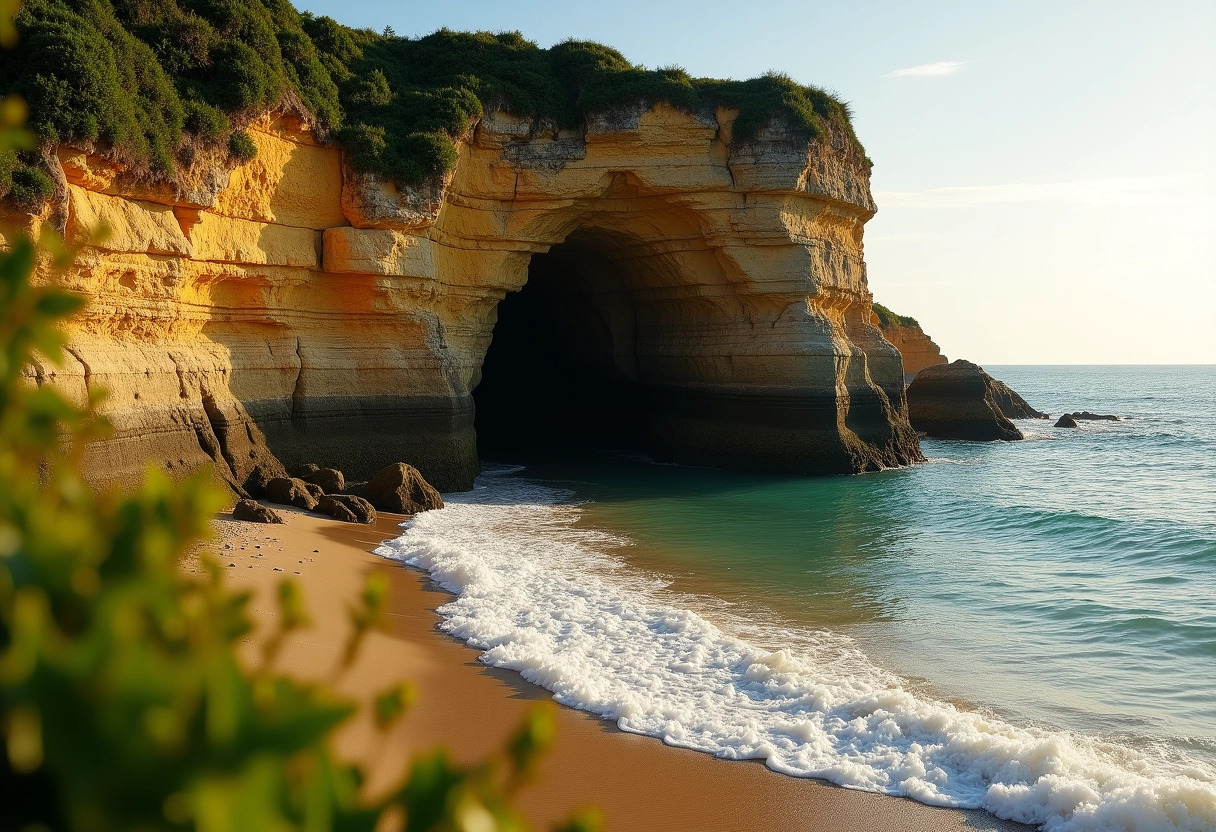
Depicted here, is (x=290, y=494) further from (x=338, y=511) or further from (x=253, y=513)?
(x=253, y=513)

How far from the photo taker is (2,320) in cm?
104

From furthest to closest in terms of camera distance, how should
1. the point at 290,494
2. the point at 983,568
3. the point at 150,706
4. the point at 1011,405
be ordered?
the point at 1011,405
the point at 290,494
the point at 983,568
the point at 150,706

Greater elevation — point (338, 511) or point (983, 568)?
point (338, 511)

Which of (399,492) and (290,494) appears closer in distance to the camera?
(290,494)

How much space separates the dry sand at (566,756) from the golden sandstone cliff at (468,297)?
5.39 meters

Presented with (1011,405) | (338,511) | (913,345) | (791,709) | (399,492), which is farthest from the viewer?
(913,345)

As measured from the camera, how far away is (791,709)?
24.0 feet

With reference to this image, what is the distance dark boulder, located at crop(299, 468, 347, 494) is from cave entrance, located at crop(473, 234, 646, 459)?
10.8m

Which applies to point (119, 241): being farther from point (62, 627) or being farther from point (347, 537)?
point (62, 627)

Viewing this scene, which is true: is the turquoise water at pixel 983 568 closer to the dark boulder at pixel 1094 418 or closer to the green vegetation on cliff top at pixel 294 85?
the green vegetation on cliff top at pixel 294 85

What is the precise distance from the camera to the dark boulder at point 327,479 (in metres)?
15.7

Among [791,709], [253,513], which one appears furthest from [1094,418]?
[791,709]

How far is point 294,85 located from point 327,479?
22.5 ft

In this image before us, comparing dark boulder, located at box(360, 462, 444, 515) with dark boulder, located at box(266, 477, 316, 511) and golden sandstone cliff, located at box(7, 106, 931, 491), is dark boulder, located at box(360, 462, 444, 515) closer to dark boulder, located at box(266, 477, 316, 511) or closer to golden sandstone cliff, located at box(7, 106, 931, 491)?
dark boulder, located at box(266, 477, 316, 511)
